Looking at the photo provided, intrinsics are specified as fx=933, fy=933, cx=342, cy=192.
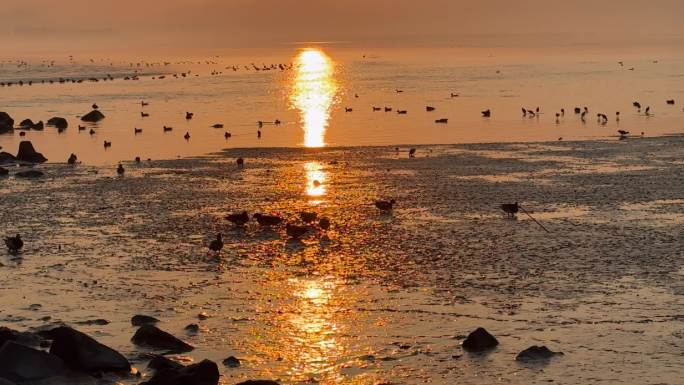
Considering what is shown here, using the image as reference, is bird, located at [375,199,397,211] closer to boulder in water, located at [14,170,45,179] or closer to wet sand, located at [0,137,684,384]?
wet sand, located at [0,137,684,384]

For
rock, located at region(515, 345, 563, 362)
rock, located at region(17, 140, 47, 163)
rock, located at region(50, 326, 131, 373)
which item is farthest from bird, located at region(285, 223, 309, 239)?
rock, located at region(17, 140, 47, 163)

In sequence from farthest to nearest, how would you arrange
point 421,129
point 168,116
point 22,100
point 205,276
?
point 22,100, point 168,116, point 421,129, point 205,276

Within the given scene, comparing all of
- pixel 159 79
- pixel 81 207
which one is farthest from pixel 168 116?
pixel 159 79

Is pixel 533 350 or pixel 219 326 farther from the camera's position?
pixel 219 326

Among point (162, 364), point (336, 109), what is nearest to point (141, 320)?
point (162, 364)

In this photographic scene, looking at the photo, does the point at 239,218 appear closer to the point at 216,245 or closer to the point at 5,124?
the point at 216,245

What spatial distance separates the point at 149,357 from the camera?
1797 cm

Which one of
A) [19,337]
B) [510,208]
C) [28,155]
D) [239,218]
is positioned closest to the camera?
[19,337]

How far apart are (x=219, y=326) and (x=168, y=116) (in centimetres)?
6443

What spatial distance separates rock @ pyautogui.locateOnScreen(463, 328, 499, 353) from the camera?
18.1m

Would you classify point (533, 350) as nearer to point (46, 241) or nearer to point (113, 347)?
point (113, 347)

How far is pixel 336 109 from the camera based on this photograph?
89438 millimetres

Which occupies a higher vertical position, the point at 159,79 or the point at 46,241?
the point at 159,79

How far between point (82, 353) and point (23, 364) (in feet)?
3.54
